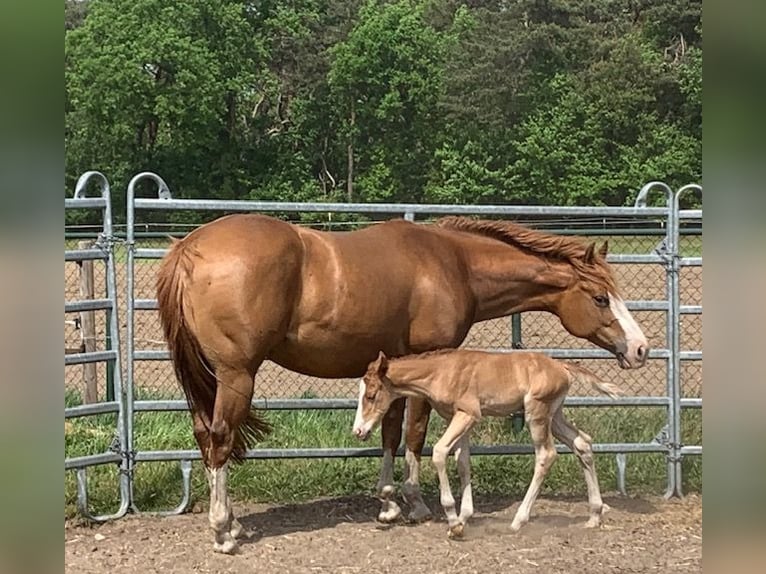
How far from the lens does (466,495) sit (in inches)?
179

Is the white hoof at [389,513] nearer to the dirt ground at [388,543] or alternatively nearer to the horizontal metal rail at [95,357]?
the dirt ground at [388,543]

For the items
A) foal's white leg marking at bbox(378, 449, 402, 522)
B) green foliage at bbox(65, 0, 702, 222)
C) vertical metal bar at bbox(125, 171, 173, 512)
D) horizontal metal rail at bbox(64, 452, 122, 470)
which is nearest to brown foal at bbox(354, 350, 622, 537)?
foal's white leg marking at bbox(378, 449, 402, 522)

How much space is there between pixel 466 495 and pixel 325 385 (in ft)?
13.5

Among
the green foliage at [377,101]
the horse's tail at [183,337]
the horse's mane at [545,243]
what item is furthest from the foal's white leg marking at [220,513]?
the green foliage at [377,101]

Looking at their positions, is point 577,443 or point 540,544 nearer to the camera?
point 540,544

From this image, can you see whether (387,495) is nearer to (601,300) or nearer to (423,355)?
(423,355)

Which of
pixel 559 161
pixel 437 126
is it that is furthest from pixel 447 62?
pixel 559 161

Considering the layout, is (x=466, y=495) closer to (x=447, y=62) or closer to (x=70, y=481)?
(x=70, y=481)

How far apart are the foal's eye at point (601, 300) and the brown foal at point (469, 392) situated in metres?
0.46

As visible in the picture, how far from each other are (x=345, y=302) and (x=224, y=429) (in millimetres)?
906

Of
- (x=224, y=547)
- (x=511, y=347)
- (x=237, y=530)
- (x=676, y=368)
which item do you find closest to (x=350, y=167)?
(x=511, y=347)

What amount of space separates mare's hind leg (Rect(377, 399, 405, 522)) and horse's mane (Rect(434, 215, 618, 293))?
1141 mm

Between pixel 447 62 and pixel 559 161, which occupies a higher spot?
pixel 447 62

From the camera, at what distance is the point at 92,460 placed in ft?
15.9
